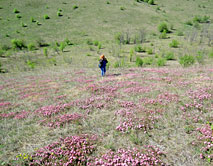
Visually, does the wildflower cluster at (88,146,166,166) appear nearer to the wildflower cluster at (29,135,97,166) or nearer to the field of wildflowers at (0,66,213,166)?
the field of wildflowers at (0,66,213,166)

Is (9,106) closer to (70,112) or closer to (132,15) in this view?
(70,112)

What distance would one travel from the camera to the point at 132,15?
56531 mm

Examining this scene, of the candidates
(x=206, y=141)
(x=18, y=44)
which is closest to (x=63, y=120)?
(x=206, y=141)

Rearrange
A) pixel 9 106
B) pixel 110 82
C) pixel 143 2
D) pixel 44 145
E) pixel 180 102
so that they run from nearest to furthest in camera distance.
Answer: pixel 44 145, pixel 180 102, pixel 9 106, pixel 110 82, pixel 143 2

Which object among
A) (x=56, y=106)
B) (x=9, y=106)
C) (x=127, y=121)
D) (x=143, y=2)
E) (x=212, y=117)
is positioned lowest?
(x=9, y=106)

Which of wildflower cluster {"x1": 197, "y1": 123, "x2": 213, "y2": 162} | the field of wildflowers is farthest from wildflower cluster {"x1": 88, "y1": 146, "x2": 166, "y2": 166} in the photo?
wildflower cluster {"x1": 197, "y1": 123, "x2": 213, "y2": 162}

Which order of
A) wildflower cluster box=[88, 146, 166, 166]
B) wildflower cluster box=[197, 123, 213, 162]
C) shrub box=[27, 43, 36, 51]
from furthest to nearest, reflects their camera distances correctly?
shrub box=[27, 43, 36, 51] < wildflower cluster box=[197, 123, 213, 162] < wildflower cluster box=[88, 146, 166, 166]

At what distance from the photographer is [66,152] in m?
4.99

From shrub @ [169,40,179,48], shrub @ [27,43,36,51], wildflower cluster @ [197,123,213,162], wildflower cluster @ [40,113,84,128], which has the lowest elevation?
shrub @ [27,43,36,51]

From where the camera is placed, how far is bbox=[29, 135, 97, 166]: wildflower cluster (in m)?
4.75

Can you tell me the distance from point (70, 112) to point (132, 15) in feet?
189

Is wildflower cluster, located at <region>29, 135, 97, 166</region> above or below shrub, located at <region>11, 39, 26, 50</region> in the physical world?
above

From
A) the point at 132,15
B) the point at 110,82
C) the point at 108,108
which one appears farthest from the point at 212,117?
the point at 132,15

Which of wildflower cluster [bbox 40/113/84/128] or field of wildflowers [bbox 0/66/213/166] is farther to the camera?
→ wildflower cluster [bbox 40/113/84/128]
